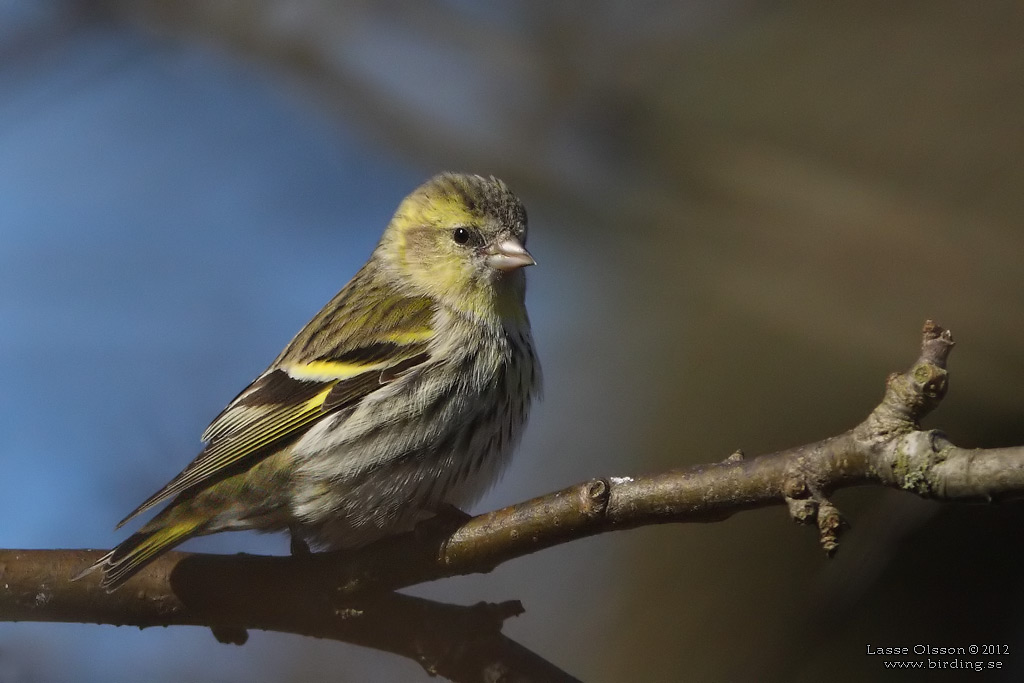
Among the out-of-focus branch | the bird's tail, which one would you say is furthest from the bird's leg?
the bird's tail

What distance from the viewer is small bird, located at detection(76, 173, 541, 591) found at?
329 centimetres

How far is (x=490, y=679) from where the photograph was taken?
2.65m

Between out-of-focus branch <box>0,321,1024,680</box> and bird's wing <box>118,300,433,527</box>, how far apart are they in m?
0.37

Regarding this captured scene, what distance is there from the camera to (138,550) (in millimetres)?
2910

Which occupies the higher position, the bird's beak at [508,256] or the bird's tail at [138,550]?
the bird's beak at [508,256]

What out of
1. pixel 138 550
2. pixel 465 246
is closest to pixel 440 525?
pixel 138 550

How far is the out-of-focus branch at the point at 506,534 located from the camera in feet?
6.22

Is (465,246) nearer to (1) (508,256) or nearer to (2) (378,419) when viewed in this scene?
(1) (508,256)

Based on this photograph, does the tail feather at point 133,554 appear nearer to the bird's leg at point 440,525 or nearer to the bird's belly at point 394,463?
the bird's belly at point 394,463

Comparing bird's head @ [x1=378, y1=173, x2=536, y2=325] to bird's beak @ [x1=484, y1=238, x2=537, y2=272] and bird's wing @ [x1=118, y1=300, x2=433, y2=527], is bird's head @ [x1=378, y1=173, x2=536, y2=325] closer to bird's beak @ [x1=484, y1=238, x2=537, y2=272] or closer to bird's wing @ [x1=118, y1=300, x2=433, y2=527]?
bird's beak @ [x1=484, y1=238, x2=537, y2=272]

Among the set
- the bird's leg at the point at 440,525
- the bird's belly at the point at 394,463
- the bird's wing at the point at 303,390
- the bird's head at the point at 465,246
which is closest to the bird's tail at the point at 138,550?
the bird's wing at the point at 303,390

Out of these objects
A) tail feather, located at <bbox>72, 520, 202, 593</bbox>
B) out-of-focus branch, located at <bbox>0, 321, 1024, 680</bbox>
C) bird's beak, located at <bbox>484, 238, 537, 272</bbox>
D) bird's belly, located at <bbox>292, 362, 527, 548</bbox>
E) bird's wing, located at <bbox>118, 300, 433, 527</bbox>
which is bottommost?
out-of-focus branch, located at <bbox>0, 321, 1024, 680</bbox>

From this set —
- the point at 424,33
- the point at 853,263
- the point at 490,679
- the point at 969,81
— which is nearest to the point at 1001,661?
the point at 853,263

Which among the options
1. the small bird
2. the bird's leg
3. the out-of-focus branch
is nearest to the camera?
the out-of-focus branch
